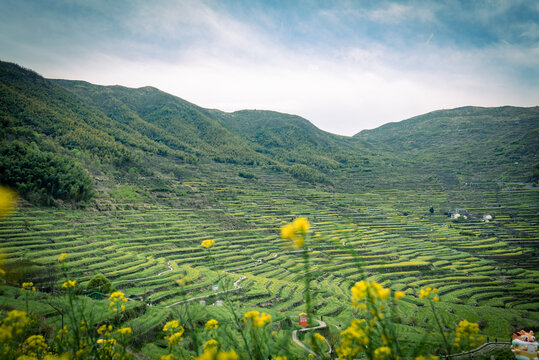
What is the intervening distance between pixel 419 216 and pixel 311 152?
62579 mm

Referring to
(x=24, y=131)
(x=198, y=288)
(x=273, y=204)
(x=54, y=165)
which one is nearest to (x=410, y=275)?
(x=198, y=288)

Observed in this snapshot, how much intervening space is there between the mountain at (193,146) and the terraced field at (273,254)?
6735 mm

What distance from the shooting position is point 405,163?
99.1 metres

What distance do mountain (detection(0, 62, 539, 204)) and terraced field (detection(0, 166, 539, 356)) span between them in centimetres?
673

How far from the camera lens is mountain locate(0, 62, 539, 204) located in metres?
37.9

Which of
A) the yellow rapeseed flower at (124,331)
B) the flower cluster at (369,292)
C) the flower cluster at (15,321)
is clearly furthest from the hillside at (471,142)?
the flower cluster at (15,321)

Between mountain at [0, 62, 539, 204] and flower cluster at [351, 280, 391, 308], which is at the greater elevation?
mountain at [0, 62, 539, 204]

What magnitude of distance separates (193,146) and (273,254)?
68219mm

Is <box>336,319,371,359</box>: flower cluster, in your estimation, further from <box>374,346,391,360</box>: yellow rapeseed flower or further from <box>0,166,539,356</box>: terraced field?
<box>0,166,539,356</box>: terraced field

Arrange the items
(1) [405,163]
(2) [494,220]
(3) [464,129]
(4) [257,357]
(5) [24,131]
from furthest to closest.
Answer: (3) [464,129]
(1) [405,163]
(2) [494,220]
(5) [24,131]
(4) [257,357]

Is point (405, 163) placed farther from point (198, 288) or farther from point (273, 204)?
point (198, 288)

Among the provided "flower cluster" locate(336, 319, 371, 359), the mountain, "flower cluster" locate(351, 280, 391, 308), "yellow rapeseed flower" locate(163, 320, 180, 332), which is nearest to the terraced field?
"yellow rapeseed flower" locate(163, 320, 180, 332)

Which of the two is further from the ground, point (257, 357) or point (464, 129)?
point (464, 129)

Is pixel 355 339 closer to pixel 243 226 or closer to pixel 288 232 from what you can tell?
pixel 288 232
